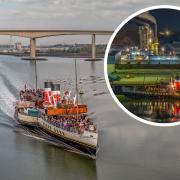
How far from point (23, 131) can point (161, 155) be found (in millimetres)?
2368

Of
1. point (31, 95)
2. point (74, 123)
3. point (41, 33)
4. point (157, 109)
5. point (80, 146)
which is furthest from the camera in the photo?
point (41, 33)

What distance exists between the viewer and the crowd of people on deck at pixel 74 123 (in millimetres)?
5336

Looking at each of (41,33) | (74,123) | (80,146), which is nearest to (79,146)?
(80,146)

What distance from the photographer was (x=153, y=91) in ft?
16.5

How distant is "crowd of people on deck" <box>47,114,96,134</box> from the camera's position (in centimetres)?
534

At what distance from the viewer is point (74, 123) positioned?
559 cm

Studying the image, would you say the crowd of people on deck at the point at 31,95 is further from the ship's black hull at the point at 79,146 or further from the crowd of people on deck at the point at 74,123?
the ship's black hull at the point at 79,146

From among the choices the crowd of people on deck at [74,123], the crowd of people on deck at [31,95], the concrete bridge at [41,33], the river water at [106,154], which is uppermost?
the concrete bridge at [41,33]

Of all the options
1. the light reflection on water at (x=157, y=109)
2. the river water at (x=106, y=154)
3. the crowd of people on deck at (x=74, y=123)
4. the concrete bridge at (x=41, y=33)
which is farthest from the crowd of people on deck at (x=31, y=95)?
the concrete bridge at (x=41, y=33)

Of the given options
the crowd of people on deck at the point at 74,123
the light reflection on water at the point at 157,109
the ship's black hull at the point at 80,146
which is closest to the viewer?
the light reflection on water at the point at 157,109

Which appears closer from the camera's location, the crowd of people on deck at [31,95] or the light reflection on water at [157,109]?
the light reflection on water at [157,109]

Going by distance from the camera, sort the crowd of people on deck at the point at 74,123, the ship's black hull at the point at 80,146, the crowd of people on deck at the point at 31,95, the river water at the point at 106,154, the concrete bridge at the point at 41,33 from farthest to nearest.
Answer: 1. the concrete bridge at the point at 41,33
2. the crowd of people on deck at the point at 31,95
3. the crowd of people on deck at the point at 74,123
4. the ship's black hull at the point at 80,146
5. the river water at the point at 106,154

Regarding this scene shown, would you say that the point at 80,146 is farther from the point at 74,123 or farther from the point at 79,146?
the point at 74,123

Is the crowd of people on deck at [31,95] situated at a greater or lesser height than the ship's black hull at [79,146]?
greater
